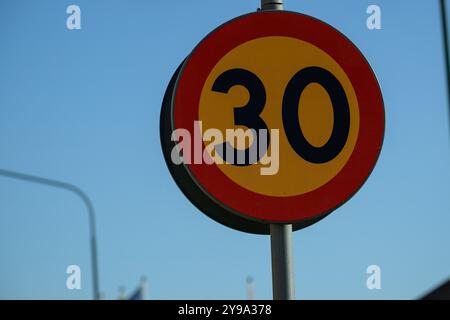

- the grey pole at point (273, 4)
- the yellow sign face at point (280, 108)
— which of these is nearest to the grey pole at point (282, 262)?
the yellow sign face at point (280, 108)

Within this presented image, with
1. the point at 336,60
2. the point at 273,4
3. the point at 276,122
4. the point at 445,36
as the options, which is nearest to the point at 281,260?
the point at 276,122

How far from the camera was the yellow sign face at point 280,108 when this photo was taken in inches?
115

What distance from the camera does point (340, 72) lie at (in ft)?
10.2

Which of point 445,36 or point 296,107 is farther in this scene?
point 445,36

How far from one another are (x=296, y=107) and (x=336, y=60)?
0.22 metres

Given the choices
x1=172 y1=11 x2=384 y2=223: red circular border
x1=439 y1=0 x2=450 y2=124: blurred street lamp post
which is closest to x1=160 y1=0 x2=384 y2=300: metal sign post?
x1=172 y1=11 x2=384 y2=223: red circular border

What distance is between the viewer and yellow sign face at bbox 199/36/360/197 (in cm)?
291

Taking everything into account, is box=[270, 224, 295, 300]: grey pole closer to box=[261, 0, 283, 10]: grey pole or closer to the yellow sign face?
the yellow sign face

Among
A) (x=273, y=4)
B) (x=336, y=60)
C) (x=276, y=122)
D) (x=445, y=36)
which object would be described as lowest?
(x=276, y=122)

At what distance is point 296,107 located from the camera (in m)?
3.01

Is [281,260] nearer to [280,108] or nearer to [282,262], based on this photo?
[282,262]
